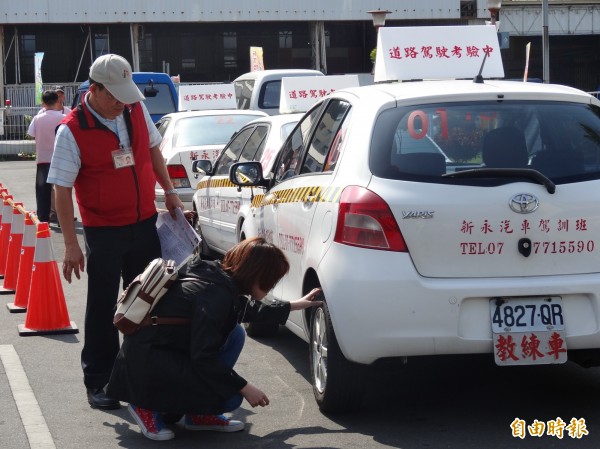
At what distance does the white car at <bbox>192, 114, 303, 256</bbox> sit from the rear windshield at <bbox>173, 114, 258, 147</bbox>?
7.61 feet

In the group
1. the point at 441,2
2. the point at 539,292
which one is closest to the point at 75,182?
the point at 539,292

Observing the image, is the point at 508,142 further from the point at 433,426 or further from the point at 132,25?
the point at 132,25

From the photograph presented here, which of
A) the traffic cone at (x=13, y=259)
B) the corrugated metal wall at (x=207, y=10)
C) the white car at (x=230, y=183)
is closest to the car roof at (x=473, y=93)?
the white car at (x=230, y=183)

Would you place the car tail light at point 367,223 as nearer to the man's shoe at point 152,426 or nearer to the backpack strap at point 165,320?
the backpack strap at point 165,320

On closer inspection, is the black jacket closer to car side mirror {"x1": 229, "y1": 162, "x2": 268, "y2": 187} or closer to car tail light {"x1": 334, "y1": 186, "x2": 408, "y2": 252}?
car tail light {"x1": 334, "y1": 186, "x2": 408, "y2": 252}

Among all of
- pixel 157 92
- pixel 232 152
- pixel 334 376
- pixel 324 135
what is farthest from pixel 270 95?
pixel 334 376

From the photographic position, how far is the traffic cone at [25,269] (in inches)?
354

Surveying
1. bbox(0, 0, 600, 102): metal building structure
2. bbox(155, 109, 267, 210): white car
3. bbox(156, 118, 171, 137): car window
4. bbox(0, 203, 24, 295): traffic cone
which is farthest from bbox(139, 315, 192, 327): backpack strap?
bbox(0, 0, 600, 102): metal building structure

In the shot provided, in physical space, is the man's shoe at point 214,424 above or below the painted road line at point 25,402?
above

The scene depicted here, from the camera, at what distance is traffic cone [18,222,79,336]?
799cm

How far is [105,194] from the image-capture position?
230 inches

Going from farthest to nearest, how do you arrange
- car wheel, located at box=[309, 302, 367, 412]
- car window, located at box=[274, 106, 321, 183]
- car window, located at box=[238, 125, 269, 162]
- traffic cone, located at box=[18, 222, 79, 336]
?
car window, located at box=[238, 125, 269, 162], traffic cone, located at box=[18, 222, 79, 336], car window, located at box=[274, 106, 321, 183], car wheel, located at box=[309, 302, 367, 412]

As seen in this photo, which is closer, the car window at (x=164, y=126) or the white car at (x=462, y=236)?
the white car at (x=462, y=236)

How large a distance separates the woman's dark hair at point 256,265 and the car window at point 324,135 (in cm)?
93
